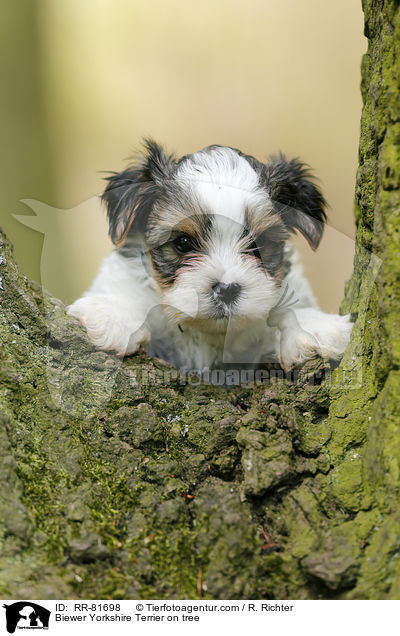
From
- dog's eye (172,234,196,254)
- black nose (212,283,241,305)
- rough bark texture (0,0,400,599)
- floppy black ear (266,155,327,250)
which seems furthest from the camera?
floppy black ear (266,155,327,250)

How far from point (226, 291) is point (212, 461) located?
3.13 feet

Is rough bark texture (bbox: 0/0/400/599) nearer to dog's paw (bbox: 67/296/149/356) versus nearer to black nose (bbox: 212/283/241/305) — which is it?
dog's paw (bbox: 67/296/149/356)

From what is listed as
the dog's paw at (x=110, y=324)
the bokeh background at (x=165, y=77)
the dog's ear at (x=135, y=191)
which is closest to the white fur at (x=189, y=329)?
the dog's paw at (x=110, y=324)

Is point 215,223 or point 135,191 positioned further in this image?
point 135,191

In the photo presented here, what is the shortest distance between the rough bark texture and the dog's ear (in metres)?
0.77

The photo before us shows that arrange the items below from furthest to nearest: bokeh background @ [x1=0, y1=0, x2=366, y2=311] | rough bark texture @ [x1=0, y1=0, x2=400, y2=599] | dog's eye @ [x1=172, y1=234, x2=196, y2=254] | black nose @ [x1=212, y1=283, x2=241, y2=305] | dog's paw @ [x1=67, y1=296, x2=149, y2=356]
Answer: bokeh background @ [x1=0, y1=0, x2=366, y2=311] → dog's eye @ [x1=172, y1=234, x2=196, y2=254] → black nose @ [x1=212, y1=283, x2=241, y2=305] → dog's paw @ [x1=67, y1=296, x2=149, y2=356] → rough bark texture @ [x1=0, y1=0, x2=400, y2=599]

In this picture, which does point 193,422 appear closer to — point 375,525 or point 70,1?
point 375,525

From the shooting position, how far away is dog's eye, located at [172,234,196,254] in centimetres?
272

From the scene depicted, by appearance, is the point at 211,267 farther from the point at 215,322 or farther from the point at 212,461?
the point at 212,461

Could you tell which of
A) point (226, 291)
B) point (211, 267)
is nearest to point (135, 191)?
point (211, 267)

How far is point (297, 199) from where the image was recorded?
3029 mm

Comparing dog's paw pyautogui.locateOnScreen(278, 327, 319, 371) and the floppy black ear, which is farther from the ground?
the floppy black ear
